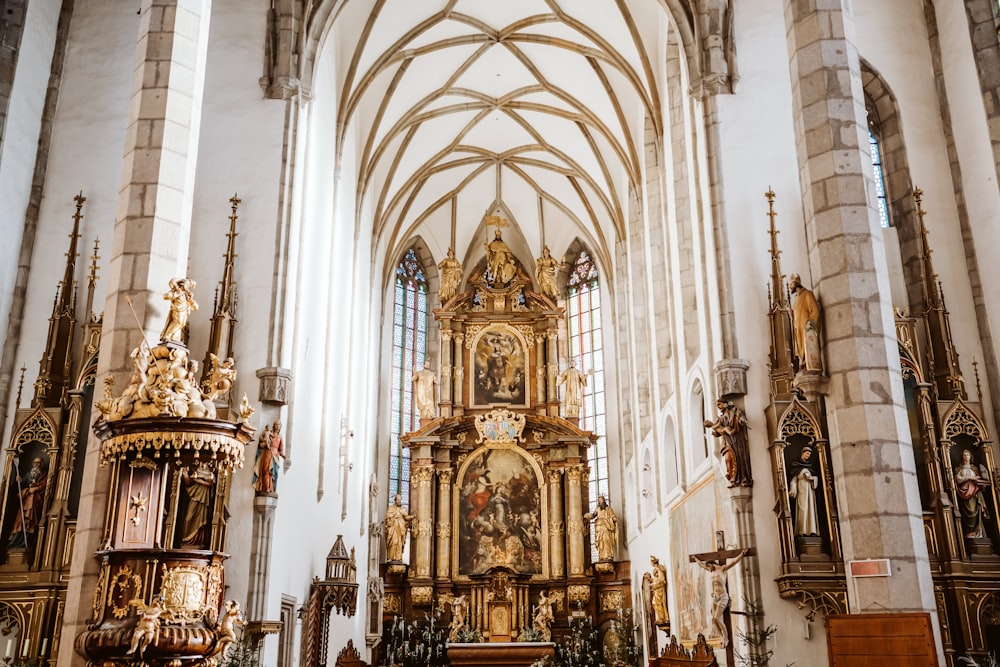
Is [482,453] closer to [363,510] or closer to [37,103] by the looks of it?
[363,510]

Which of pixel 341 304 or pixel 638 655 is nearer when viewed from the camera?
pixel 341 304

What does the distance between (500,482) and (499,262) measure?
6.33 metres

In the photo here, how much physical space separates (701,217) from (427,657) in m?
13.7

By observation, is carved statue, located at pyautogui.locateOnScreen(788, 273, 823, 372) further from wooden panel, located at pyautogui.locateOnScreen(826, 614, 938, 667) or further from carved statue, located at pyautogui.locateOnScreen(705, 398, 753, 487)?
carved statue, located at pyautogui.locateOnScreen(705, 398, 753, 487)

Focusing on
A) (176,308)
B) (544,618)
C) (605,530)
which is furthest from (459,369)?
(176,308)

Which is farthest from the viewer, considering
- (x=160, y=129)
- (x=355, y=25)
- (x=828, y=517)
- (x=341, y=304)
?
(x=341, y=304)

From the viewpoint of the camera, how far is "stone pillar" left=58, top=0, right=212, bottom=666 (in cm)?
874

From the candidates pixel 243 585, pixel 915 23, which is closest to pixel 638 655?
pixel 243 585

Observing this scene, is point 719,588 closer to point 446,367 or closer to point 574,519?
point 574,519

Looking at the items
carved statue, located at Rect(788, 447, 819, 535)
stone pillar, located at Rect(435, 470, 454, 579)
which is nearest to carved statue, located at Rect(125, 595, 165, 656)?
carved statue, located at Rect(788, 447, 819, 535)

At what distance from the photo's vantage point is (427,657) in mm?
23500

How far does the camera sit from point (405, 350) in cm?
2880

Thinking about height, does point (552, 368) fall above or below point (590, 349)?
below

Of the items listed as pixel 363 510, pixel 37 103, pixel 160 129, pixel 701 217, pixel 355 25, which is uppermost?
pixel 355 25
